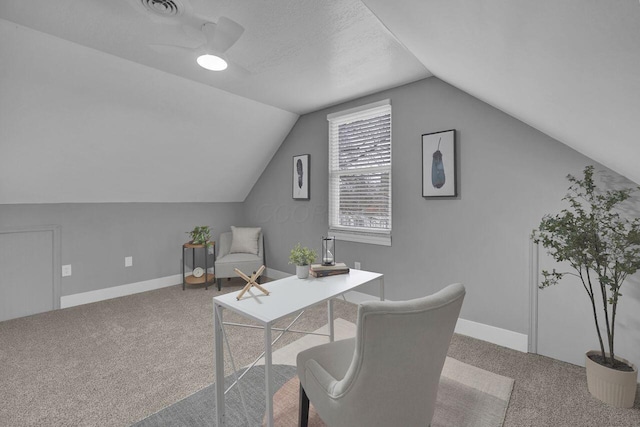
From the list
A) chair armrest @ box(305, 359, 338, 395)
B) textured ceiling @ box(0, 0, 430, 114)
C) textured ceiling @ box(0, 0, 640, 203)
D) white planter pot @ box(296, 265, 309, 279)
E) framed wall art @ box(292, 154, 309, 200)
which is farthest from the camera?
framed wall art @ box(292, 154, 309, 200)

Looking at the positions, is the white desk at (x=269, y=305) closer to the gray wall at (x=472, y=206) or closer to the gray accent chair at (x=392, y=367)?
the gray accent chair at (x=392, y=367)

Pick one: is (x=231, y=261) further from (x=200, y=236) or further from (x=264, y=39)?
(x=264, y=39)

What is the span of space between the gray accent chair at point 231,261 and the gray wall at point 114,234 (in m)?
0.33

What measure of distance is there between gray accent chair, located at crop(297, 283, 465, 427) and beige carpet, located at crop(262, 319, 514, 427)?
56cm

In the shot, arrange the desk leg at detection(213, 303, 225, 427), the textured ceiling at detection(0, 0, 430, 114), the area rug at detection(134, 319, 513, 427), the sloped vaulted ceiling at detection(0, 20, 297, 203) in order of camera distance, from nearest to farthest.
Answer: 1. the desk leg at detection(213, 303, 225, 427)
2. the area rug at detection(134, 319, 513, 427)
3. the textured ceiling at detection(0, 0, 430, 114)
4. the sloped vaulted ceiling at detection(0, 20, 297, 203)

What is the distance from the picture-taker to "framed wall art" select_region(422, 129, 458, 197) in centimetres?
276

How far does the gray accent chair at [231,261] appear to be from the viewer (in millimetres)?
4047

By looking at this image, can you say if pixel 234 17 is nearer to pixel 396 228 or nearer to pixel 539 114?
pixel 539 114

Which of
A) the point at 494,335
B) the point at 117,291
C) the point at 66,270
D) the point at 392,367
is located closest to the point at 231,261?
the point at 117,291

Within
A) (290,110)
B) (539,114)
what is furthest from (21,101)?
(539,114)

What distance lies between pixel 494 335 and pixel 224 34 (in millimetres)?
3059

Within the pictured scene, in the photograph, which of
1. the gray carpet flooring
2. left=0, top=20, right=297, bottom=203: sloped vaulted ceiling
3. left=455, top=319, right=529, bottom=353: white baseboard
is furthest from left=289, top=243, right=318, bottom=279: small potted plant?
left=0, top=20, right=297, bottom=203: sloped vaulted ceiling

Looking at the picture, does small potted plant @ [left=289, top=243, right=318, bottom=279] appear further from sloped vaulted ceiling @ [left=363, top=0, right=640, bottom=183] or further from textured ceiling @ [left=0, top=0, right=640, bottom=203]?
sloped vaulted ceiling @ [left=363, top=0, right=640, bottom=183]

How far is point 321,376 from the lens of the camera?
1.26 metres
